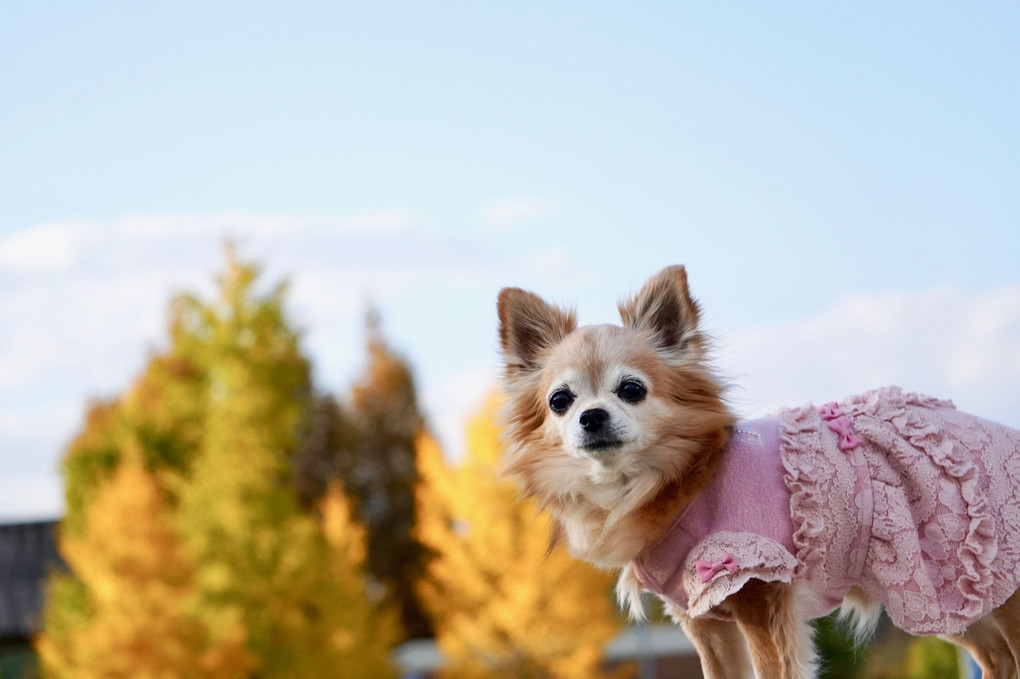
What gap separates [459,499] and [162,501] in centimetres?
753

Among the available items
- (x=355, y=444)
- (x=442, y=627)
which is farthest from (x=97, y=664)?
(x=355, y=444)

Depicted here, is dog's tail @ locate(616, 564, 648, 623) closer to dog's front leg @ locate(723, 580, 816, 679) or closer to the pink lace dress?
the pink lace dress

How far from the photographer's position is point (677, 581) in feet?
12.9

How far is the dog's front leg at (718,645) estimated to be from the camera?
165 inches

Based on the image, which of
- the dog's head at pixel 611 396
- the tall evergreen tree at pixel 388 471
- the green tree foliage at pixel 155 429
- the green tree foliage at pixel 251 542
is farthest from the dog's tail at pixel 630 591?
the tall evergreen tree at pixel 388 471

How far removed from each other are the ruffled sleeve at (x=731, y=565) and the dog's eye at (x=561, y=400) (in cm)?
68

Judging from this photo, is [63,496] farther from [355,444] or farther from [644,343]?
[644,343]

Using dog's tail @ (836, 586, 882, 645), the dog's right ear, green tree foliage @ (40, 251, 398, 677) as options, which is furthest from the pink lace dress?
green tree foliage @ (40, 251, 398, 677)

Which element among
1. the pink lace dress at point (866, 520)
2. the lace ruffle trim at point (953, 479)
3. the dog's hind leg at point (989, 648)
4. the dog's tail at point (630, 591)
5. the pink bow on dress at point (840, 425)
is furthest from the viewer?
the dog's hind leg at point (989, 648)

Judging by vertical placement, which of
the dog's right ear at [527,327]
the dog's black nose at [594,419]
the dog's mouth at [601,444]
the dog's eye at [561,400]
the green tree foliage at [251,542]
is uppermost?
the dog's right ear at [527,327]

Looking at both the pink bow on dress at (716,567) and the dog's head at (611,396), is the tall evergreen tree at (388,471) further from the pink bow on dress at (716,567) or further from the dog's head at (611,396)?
the pink bow on dress at (716,567)

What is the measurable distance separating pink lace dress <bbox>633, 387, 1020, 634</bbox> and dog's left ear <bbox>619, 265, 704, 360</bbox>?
14.6 inches

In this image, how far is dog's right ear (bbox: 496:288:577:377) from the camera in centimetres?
438

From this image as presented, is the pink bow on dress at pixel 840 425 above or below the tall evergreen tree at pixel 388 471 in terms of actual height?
above
